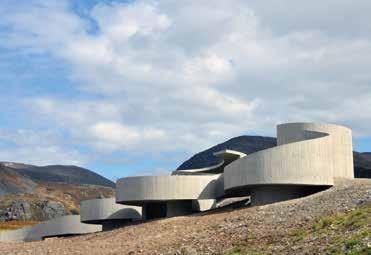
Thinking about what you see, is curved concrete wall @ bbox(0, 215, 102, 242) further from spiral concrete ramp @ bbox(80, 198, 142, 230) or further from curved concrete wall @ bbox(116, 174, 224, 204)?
curved concrete wall @ bbox(116, 174, 224, 204)

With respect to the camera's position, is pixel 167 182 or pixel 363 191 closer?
pixel 363 191

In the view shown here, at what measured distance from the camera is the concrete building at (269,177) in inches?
1663

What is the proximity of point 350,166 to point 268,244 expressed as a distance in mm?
19648

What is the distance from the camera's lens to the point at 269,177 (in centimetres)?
4206

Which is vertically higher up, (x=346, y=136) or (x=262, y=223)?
(x=346, y=136)

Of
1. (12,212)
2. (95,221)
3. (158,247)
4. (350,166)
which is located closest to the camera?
(158,247)

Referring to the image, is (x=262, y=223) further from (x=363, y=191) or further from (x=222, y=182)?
(x=222, y=182)

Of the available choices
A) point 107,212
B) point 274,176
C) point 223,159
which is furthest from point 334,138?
point 107,212

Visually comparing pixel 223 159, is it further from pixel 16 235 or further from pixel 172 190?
pixel 16 235

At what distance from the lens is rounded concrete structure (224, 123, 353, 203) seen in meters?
42.2

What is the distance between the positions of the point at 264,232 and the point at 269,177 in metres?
11.0

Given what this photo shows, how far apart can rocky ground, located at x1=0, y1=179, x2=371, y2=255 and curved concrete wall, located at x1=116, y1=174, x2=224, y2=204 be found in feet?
15.1

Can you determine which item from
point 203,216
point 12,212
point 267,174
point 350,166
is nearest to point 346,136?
point 350,166

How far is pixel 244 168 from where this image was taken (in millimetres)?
43406
